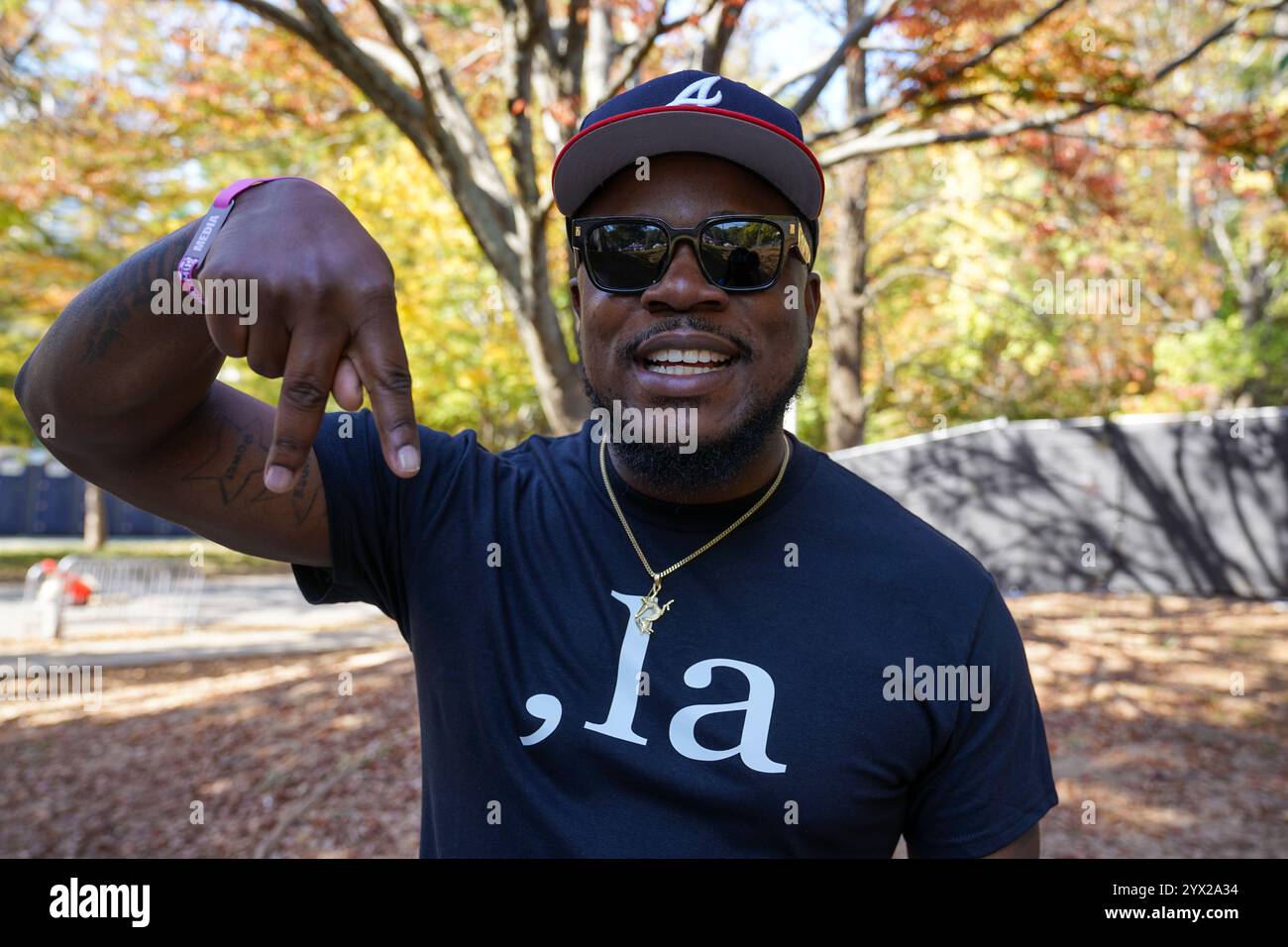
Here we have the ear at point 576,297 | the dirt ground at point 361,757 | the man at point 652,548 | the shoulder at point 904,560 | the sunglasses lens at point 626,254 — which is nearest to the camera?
the man at point 652,548

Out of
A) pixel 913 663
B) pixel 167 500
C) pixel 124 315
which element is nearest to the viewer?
pixel 124 315

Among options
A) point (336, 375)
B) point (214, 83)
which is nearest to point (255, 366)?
point (336, 375)

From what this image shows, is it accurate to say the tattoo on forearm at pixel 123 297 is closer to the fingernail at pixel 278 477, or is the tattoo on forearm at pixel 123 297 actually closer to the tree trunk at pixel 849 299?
the fingernail at pixel 278 477

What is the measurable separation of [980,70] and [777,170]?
485cm

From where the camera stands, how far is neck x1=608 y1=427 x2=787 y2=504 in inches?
70.5

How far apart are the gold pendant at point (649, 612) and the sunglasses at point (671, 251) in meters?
0.61

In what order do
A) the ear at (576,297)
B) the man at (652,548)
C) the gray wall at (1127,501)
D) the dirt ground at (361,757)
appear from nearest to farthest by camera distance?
1. the man at (652,548)
2. the ear at (576,297)
3. the dirt ground at (361,757)
4. the gray wall at (1127,501)

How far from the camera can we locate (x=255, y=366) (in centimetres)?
130

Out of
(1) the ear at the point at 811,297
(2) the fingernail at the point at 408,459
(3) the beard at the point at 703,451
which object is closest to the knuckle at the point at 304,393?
(2) the fingernail at the point at 408,459

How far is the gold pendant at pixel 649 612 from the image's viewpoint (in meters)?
1.67

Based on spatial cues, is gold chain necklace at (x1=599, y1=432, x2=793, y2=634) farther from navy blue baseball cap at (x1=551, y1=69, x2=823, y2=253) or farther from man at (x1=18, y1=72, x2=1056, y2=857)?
navy blue baseball cap at (x1=551, y1=69, x2=823, y2=253)

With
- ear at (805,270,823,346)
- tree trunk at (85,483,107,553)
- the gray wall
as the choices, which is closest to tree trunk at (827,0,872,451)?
the gray wall

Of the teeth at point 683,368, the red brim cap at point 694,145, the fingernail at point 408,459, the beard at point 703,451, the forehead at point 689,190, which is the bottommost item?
the fingernail at point 408,459

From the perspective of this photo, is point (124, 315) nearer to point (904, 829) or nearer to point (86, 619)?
point (904, 829)
